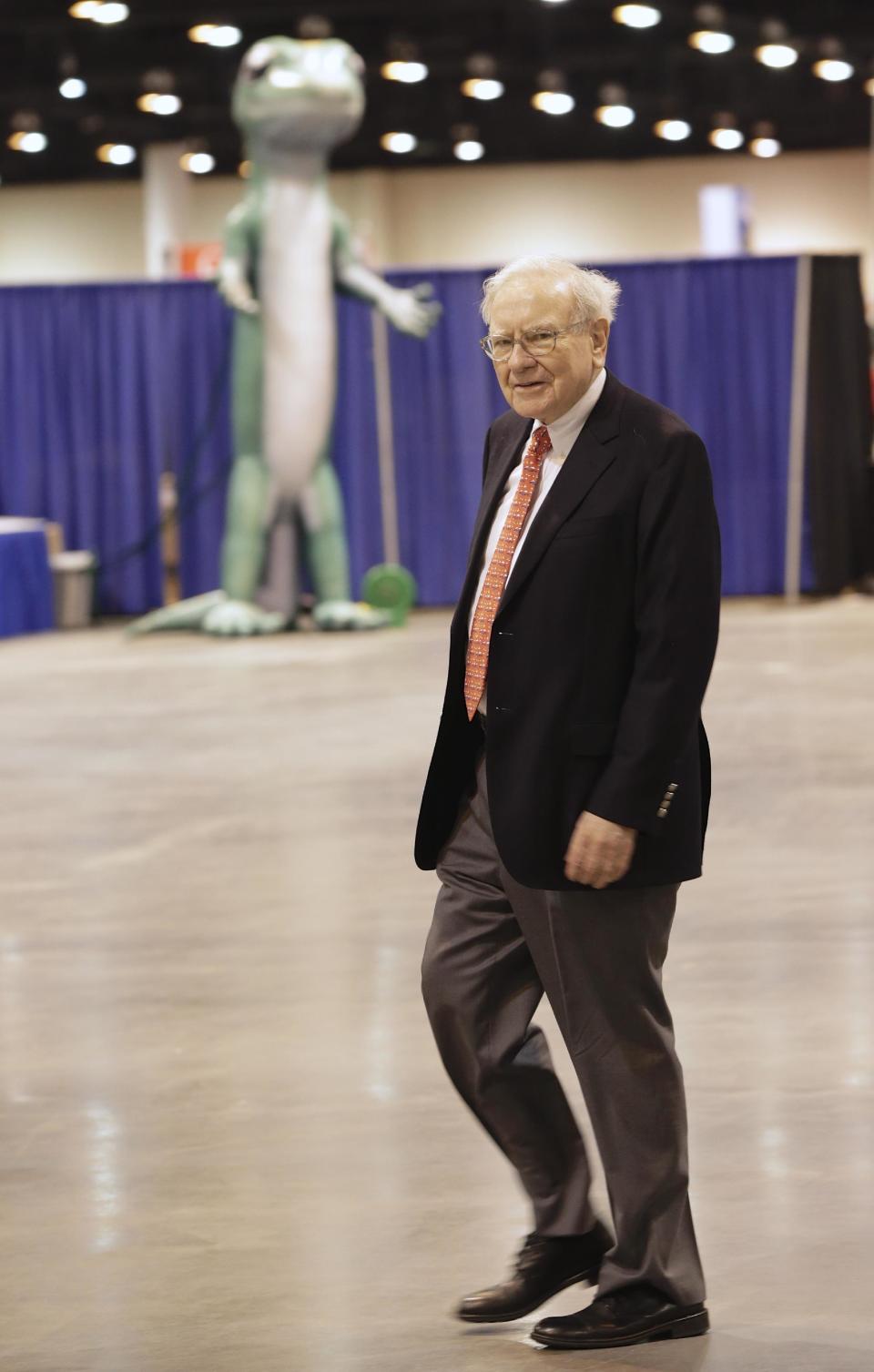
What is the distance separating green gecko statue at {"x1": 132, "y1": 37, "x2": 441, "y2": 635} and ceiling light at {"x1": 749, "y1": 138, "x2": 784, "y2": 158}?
11614 millimetres

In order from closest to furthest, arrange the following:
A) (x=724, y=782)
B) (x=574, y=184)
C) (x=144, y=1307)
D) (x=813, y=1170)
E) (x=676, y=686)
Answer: (x=676, y=686)
(x=144, y=1307)
(x=813, y=1170)
(x=724, y=782)
(x=574, y=184)

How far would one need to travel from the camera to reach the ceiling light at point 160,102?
1848 centimetres

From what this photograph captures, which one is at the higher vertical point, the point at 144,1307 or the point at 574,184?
the point at 574,184

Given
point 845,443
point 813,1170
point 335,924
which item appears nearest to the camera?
point 813,1170

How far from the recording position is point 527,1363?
2439 millimetres

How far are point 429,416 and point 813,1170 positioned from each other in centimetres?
1078

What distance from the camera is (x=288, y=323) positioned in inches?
455

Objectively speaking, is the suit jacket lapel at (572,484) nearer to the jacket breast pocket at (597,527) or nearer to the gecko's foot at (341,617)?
the jacket breast pocket at (597,527)

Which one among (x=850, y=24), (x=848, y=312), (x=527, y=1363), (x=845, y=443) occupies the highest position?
(x=850, y=24)

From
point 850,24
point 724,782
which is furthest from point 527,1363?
point 850,24

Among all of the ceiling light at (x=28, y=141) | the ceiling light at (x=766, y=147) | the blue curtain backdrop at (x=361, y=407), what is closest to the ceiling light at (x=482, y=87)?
the ceiling light at (x=766, y=147)

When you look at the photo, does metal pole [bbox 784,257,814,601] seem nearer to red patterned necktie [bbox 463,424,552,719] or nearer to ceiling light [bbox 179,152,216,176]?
ceiling light [bbox 179,152,216,176]

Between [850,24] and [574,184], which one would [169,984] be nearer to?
[850,24]

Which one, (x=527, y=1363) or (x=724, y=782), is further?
(x=724, y=782)
